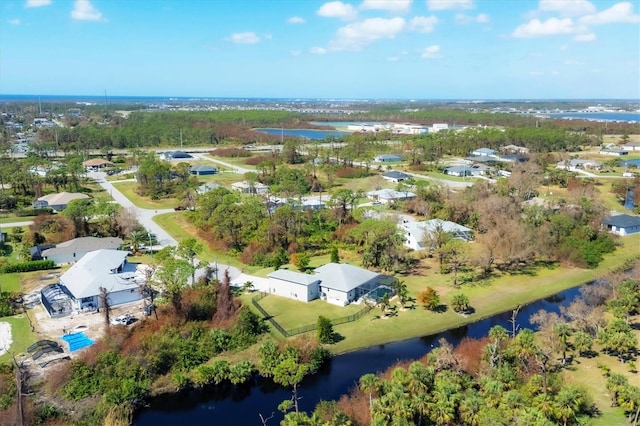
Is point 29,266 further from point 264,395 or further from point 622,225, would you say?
point 622,225

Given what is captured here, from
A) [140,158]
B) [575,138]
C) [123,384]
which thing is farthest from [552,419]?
[575,138]

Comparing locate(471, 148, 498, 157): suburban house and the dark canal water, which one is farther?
locate(471, 148, 498, 157): suburban house

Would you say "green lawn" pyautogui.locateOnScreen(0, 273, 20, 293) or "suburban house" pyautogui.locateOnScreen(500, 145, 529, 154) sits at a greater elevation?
"suburban house" pyautogui.locateOnScreen(500, 145, 529, 154)

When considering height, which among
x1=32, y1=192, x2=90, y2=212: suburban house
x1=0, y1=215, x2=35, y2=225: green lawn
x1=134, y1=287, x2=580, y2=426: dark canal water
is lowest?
x1=134, y1=287, x2=580, y2=426: dark canal water

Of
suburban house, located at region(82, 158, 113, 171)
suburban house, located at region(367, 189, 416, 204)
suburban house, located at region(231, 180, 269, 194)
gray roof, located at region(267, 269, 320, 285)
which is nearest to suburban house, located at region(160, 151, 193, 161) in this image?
suburban house, located at region(82, 158, 113, 171)

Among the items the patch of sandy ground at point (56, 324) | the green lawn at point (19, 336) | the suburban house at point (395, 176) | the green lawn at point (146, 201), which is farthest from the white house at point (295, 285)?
the suburban house at point (395, 176)

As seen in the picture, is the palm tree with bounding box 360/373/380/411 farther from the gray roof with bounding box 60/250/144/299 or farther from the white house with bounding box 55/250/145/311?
the gray roof with bounding box 60/250/144/299

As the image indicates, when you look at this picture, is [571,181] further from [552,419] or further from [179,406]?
[179,406]

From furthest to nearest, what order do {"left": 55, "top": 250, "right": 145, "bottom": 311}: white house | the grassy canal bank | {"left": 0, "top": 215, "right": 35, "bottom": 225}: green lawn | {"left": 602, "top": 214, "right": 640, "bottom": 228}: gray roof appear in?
{"left": 0, "top": 215, "right": 35, "bottom": 225}: green lawn
{"left": 602, "top": 214, "right": 640, "bottom": 228}: gray roof
{"left": 55, "top": 250, "right": 145, "bottom": 311}: white house
the grassy canal bank
